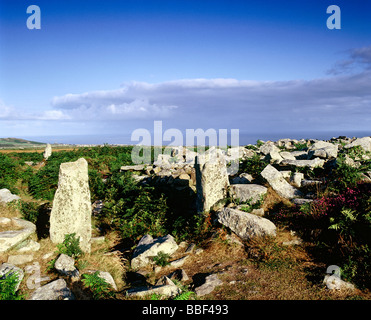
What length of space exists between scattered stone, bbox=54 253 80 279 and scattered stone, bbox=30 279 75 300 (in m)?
0.54

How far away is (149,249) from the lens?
7.62 metres

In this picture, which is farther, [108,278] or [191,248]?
[191,248]

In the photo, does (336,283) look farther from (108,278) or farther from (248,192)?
(108,278)

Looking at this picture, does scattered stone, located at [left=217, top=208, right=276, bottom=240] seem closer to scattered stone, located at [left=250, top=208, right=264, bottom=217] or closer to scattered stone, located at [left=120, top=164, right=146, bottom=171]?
scattered stone, located at [left=250, top=208, right=264, bottom=217]

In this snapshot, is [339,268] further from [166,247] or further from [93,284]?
[93,284]

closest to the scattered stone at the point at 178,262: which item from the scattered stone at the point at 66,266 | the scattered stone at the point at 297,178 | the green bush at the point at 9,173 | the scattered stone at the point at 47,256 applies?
the scattered stone at the point at 66,266

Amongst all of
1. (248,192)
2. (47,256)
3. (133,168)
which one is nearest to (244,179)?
(248,192)

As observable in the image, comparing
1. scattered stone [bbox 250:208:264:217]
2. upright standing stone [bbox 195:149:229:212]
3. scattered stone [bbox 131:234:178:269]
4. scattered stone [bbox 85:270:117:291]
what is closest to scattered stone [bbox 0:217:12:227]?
scattered stone [bbox 85:270:117:291]

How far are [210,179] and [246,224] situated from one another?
78.1 inches

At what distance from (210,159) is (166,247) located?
134 inches

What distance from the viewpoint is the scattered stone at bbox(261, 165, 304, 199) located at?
9.62 m

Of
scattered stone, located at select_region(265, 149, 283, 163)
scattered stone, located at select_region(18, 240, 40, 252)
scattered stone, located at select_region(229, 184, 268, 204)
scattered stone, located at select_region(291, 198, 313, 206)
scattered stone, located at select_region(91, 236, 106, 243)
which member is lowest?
scattered stone, located at select_region(91, 236, 106, 243)

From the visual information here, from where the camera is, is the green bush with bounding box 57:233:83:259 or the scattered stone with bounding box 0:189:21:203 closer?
the green bush with bounding box 57:233:83:259
